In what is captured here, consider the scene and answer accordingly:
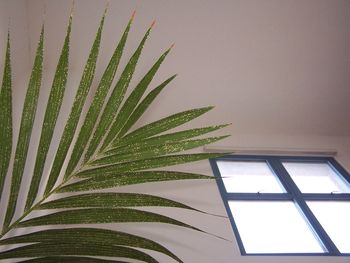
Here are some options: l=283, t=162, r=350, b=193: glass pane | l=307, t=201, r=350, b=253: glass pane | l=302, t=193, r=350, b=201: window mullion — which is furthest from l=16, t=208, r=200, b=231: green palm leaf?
l=283, t=162, r=350, b=193: glass pane

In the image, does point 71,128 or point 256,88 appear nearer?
point 71,128

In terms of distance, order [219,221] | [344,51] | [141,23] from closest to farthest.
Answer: [219,221] → [141,23] → [344,51]

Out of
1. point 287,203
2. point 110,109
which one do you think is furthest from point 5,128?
point 287,203

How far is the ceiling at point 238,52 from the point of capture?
291 cm

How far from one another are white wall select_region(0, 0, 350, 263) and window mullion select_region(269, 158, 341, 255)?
32 cm

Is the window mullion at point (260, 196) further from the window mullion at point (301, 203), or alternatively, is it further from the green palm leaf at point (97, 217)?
the green palm leaf at point (97, 217)

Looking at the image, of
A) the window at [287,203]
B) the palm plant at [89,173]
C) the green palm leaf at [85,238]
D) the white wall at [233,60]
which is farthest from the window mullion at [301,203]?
the green palm leaf at [85,238]

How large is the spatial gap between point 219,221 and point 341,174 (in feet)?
5.41

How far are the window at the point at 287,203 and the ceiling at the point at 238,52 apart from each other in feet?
1.75

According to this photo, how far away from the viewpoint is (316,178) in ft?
10.1

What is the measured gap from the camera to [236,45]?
3.09m

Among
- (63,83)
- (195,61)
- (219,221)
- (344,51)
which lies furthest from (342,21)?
(63,83)

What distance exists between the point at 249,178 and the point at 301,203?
52cm

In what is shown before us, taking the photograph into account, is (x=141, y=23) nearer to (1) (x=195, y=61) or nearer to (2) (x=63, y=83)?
(1) (x=195, y=61)
